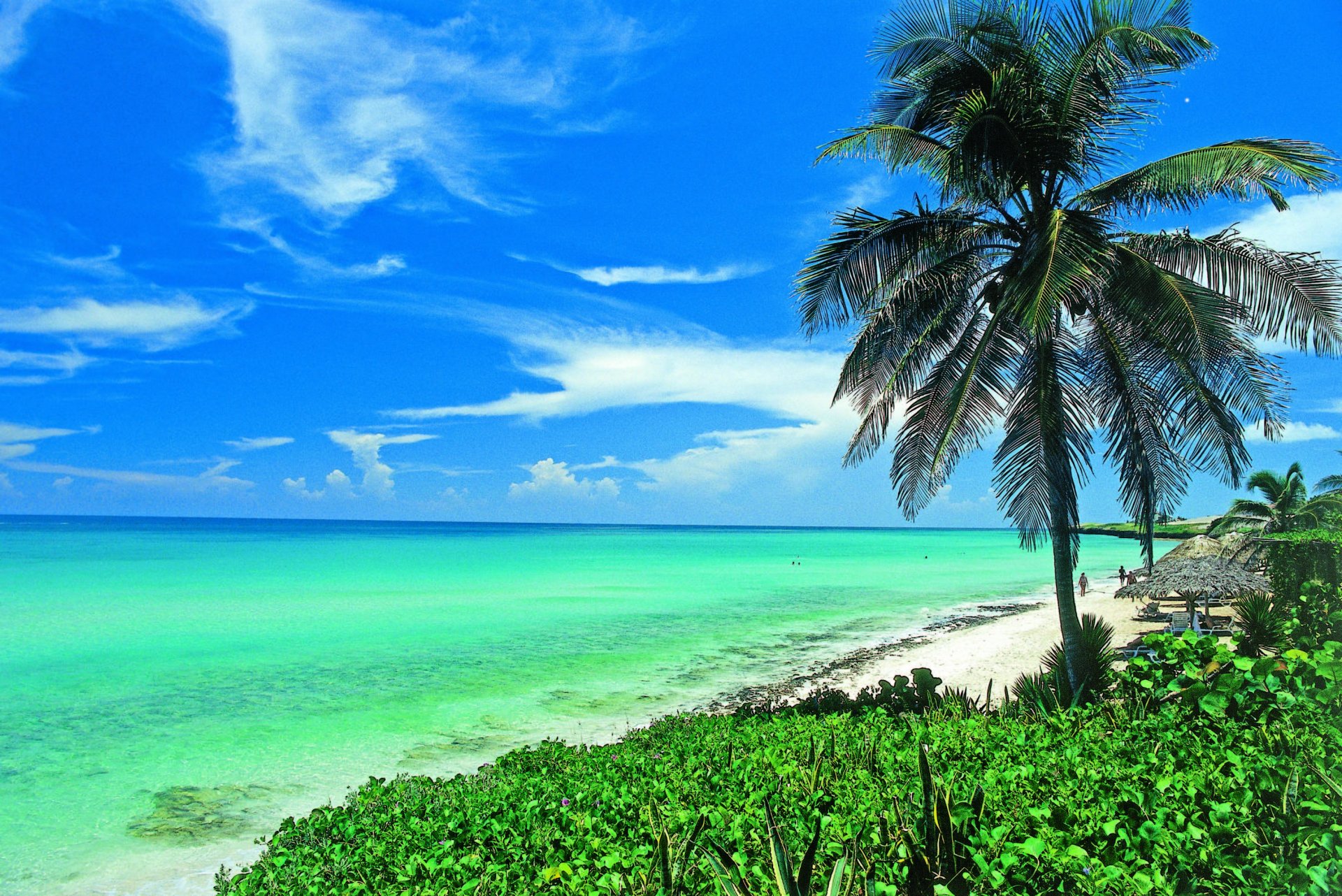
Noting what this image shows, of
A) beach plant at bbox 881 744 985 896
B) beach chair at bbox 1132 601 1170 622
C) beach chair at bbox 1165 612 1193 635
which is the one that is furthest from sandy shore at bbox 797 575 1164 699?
beach plant at bbox 881 744 985 896

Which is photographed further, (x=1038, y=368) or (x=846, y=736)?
(x=1038, y=368)

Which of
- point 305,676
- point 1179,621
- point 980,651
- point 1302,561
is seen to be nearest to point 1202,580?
point 1179,621

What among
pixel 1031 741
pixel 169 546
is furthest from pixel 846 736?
pixel 169 546

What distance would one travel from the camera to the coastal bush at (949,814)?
7.96 feet

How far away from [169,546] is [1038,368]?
88.8 meters

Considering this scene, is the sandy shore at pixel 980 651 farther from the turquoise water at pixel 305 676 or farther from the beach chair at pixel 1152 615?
the turquoise water at pixel 305 676

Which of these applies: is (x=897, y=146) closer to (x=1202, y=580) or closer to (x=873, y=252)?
(x=873, y=252)

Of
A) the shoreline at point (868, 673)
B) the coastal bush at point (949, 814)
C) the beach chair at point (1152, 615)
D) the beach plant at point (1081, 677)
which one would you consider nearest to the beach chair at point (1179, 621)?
the beach chair at point (1152, 615)

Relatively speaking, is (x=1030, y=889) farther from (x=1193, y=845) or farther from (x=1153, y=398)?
(x=1153, y=398)

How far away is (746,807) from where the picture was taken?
3365mm

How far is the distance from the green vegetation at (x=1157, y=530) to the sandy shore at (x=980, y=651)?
2.88 m

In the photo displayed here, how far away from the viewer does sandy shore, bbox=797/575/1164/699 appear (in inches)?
612

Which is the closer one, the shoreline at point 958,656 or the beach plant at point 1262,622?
the beach plant at point 1262,622

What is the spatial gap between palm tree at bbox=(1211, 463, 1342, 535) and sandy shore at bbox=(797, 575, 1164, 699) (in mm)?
8927
